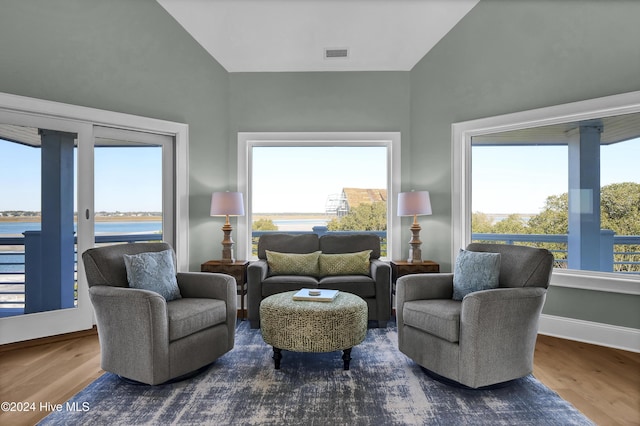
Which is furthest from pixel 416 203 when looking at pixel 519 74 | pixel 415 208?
pixel 519 74

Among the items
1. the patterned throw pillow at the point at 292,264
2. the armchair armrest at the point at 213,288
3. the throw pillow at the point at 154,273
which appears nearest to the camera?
the throw pillow at the point at 154,273

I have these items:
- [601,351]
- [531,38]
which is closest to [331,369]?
[601,351]

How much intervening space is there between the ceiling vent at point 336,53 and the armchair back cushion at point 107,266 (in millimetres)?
3025

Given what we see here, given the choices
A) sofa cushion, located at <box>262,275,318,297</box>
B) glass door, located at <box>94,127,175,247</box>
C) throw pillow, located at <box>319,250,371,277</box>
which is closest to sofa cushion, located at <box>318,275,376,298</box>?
sofa cushion, located at <box>262,275,318,297</box>

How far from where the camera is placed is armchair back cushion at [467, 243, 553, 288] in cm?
245

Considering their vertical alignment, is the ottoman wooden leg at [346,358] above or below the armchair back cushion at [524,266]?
below

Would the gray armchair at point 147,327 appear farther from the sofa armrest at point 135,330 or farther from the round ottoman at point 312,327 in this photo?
the round ottoman at point 312,327

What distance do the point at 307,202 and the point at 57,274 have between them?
2740 millimetres

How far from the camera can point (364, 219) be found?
459 cm

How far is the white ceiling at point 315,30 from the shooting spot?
374 centimetres

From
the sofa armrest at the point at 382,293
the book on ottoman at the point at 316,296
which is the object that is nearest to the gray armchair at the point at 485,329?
the book on ottoman at the point at 316,296

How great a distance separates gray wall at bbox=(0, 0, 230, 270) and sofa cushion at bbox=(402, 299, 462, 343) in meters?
2.61

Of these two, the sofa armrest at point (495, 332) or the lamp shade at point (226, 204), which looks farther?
the lamp shade at point (226, 204)

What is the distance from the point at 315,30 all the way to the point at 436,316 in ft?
10.7
